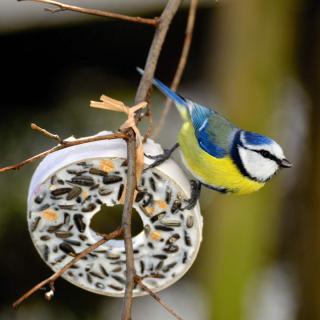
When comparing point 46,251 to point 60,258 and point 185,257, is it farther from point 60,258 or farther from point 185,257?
point 185,257

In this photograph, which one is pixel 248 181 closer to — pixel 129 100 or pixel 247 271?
pixel 247 271

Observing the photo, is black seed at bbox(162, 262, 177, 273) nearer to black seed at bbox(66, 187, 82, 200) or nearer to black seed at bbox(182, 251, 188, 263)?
black seed at bbox(182, 251, 188, 263)

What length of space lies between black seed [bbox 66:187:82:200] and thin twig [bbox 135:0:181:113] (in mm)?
257

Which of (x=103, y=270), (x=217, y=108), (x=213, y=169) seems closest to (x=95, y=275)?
(x=103, y=270)

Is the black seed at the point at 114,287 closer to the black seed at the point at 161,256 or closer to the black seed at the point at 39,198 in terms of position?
the black seed at the point at 161,256

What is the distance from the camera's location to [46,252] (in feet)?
6.09

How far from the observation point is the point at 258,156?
188 cm

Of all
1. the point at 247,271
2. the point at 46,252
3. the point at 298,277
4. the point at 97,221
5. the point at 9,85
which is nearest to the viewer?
the point at 46,252

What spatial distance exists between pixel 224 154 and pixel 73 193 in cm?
35

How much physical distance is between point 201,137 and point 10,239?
1.62 m

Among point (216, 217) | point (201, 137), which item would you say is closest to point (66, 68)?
point (216, 217)

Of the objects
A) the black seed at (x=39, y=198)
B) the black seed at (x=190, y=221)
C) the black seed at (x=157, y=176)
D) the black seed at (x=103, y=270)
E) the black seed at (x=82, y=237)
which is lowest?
the black seed at (x=103, y=270)

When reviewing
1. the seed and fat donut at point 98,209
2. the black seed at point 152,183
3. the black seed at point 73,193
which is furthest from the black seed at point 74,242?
the black seed at point 152,183

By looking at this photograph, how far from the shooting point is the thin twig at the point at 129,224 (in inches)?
51.1
